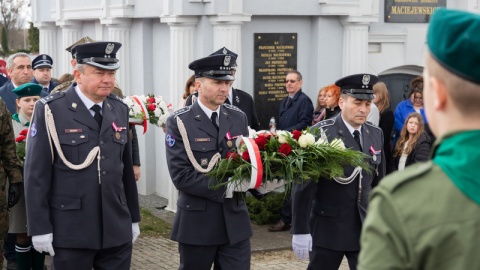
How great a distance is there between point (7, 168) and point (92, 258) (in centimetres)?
145

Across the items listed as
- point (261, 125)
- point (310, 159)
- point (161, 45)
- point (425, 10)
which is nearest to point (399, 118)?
point (261, 125)

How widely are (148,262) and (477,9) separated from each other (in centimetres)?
670

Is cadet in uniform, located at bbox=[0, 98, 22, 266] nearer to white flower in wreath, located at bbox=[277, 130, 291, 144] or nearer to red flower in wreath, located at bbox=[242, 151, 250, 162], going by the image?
red flower in wreath, located at bbox=[242, 151, 250, 162]

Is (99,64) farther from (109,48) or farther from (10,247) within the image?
(10,247)

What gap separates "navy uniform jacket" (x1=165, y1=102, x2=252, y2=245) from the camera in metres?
5.71

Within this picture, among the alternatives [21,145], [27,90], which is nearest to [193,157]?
[21,145]

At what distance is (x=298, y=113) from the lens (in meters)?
10.4

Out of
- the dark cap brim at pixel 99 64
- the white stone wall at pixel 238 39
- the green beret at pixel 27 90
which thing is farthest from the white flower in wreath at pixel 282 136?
the white stone wall at pixel 238 39

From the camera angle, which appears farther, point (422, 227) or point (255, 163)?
point (255, 163)

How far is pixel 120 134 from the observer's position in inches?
223

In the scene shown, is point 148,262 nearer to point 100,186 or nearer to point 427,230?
point 100,186

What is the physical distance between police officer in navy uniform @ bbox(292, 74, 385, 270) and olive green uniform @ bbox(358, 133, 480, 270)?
149 inches

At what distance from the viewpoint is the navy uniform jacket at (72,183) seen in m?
5.34

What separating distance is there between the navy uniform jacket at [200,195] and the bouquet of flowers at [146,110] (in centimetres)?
223
